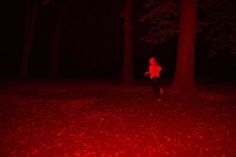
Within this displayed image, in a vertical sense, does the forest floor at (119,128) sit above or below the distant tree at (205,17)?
below

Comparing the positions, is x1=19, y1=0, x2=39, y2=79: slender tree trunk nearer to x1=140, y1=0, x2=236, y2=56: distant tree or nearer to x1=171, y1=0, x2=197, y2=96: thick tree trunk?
x1=140, y1=0, x2=236, y2=56: distant tree

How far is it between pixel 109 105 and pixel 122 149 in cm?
657

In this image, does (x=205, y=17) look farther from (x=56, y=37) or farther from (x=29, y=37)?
(x=56, y=37)

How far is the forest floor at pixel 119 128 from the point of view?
28.3 feet

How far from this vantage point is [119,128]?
10.8m

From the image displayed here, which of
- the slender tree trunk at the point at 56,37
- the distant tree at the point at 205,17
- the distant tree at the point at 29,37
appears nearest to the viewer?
the distant tree at the point at 205,17

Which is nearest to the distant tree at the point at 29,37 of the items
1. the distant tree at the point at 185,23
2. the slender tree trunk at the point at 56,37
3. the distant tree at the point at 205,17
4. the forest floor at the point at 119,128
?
the slender tree trunk at the point at 56,37

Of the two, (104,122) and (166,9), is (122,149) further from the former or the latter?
(166,9)

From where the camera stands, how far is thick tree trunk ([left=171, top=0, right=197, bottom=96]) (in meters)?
17.2

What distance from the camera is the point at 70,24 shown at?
A: 156 feet

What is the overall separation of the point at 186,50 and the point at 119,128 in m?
7.85

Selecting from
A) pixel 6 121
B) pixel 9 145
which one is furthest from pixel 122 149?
pixel 6 121

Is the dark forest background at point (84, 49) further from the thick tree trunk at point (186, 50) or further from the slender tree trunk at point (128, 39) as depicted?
the thick tree trunk at point (186, 50)

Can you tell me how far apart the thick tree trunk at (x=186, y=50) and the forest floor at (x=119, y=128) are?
135cm
